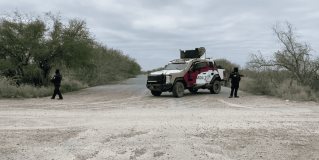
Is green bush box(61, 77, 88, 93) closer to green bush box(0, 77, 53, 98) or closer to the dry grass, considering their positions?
green bush box(0, 77, 53, 98)

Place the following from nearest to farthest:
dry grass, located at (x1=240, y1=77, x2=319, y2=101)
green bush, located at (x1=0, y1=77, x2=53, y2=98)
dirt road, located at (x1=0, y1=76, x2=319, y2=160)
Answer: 1. dirt road, located at (x1=0, y1=76, x2=319, y2=160)
2. dry grass, located at (x1=240, y1=77, x2=319, y2=101)
3. green bush, located at (x1=0, y1=77, x2=53, y2=98)

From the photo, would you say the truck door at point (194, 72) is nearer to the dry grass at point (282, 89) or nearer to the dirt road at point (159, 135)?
the dry grass at point (282, 89)

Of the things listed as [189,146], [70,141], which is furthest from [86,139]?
[189,146]

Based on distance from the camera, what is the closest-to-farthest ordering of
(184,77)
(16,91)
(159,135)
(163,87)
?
(159,135)
(163,87)
(184,77)
(16,91)

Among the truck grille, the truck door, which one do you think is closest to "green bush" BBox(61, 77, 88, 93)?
the truck grille

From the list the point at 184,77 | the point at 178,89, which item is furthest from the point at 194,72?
the point at 178,89

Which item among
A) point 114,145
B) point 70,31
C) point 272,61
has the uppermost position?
point 70,31

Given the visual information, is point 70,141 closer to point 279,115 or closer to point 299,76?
point 279,115

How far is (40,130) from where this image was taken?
1221 centimetres

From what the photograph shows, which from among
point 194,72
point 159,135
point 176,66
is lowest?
point 159,135

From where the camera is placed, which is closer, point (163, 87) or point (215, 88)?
point (163, 87)

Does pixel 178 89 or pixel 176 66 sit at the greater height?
pixel 176 66

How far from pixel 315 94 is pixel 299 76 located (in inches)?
98.4

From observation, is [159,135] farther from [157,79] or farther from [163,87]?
[157,79]
